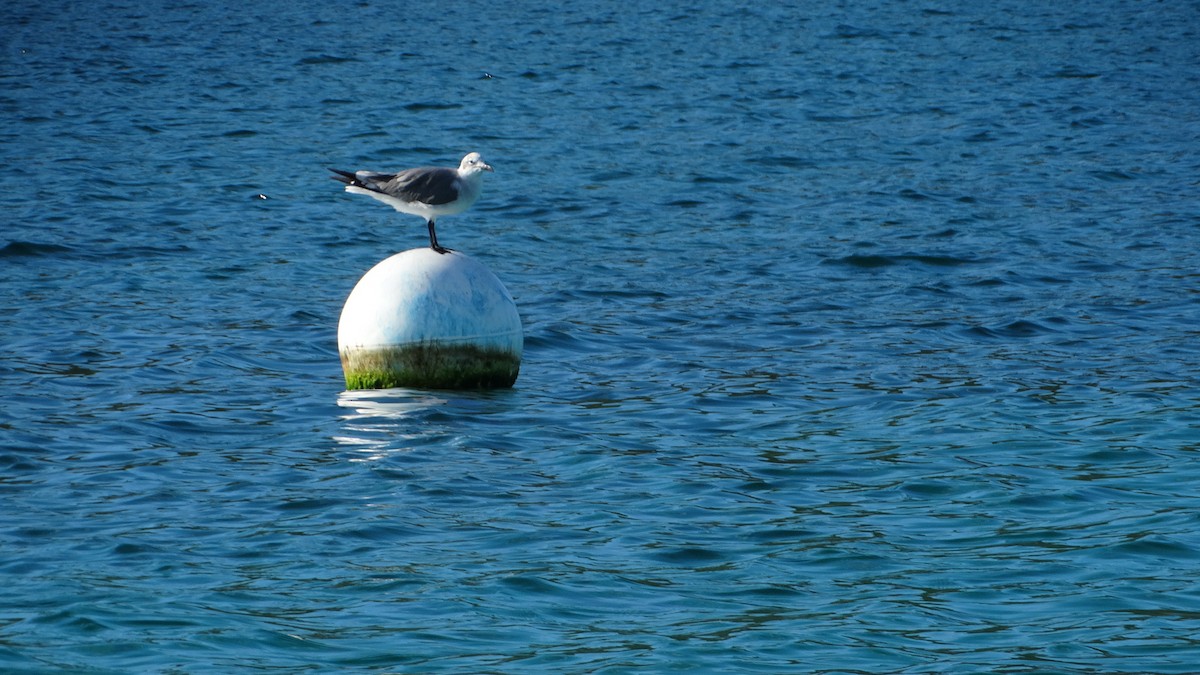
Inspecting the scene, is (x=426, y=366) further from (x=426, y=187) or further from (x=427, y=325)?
(x=426, y=187)

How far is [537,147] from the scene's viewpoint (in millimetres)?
29297

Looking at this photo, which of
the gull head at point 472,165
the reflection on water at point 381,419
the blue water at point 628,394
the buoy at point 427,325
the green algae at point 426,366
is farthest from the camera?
the gull head at point 472,165

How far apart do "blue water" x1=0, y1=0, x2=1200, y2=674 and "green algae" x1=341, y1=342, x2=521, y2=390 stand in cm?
18

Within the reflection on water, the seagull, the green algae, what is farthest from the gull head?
the reflection on water

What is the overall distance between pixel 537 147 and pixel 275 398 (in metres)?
16.1

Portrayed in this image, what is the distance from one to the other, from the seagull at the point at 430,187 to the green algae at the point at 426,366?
89cm

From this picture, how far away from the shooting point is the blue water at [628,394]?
27.6 ft

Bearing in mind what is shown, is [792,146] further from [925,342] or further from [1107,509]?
[1107,509]

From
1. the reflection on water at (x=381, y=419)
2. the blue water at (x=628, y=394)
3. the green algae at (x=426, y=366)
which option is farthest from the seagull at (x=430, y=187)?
the blue water at (x=628, y=394)

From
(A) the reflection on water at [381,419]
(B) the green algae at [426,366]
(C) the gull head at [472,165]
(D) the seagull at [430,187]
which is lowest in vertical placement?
(A) the reflection on water at [381,419]

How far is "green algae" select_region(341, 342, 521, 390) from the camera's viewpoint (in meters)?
13.2

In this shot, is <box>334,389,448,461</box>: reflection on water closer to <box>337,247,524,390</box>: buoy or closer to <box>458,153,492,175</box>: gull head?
<box>337,247,524,390</box>: buoy

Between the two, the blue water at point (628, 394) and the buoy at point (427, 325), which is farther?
the buoy at point (427, 325)

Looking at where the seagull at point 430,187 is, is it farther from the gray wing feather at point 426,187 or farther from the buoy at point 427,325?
the buoy at point 427,325
